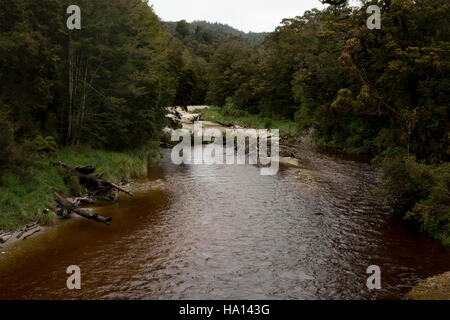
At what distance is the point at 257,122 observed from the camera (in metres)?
Result: 57.3

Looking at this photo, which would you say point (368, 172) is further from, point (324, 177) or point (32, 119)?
point (32, 119)

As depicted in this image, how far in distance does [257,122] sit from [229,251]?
4640cm

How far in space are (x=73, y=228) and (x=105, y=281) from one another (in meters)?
4.52

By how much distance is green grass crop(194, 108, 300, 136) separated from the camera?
4718 centimetres

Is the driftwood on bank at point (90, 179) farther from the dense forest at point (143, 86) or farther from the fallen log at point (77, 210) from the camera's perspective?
the fallen log at point (77, 210)

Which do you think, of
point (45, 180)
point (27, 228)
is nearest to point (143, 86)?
point (45, 180)

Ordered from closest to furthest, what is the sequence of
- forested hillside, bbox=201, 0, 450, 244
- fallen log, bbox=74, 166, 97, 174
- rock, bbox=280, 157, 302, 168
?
forested hillside, bbox=201, 0, 450, 244 → fallen log, bbox=74, 166, 97, 174 → rock, bbox=280, 157, 302, 168

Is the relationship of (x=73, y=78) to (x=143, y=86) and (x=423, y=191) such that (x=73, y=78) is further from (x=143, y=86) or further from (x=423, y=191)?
(x=423, y=191)

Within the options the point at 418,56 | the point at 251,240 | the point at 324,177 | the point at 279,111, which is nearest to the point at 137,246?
A: the point at 251,240

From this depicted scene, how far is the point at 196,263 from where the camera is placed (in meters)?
11.1

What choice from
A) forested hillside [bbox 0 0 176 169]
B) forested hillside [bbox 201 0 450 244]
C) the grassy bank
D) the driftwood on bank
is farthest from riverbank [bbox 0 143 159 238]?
forested hillside [bbox 201 0 450 244]

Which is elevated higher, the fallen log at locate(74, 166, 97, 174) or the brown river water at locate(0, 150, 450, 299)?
the fallen log at locate(74, 166, 97, 174)

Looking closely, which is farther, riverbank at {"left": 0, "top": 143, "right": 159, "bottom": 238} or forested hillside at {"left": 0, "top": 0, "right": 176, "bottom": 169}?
forested hillside at {"left": 0, "top": 0, "right": 176, "bottom": 169}

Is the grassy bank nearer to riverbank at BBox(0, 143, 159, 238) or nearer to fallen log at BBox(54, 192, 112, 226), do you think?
riverbank at BBox(0, 143, 159, 238)
